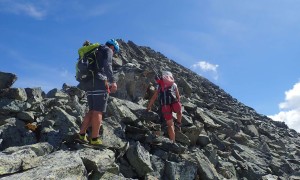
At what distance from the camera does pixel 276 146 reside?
24.7m

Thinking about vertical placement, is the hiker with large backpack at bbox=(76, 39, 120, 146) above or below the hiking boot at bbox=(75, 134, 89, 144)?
above

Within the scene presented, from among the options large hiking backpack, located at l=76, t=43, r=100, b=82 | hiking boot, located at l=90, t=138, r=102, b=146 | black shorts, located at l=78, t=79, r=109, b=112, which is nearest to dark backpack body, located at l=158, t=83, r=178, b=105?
black shorts, located at l=78, t=79, r=109, b=112

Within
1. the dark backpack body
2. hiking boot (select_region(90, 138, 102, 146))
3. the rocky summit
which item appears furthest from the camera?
the dark backpack body

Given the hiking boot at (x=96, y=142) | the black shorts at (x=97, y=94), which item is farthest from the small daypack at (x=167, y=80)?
the hiking boot at (x=96, y=142)

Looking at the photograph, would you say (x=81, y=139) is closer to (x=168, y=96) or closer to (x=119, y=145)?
(x=119, y=145)

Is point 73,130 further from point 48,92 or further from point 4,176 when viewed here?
point 48,92

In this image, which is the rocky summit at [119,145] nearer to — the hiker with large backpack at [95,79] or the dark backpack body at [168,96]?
the hiker with large backpack at [95,79]

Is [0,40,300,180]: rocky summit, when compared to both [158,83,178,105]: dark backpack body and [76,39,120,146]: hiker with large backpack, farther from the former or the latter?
[158,83,178,105]: dark backpack body

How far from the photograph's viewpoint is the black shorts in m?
9.84

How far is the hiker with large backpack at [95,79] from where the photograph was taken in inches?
387

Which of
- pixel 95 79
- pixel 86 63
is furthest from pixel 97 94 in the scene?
pixel 86 63

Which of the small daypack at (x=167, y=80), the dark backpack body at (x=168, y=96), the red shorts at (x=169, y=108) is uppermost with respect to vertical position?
the small daypack at (x=167, y=80)

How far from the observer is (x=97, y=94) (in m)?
9.94

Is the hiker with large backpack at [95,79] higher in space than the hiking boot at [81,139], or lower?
higher
